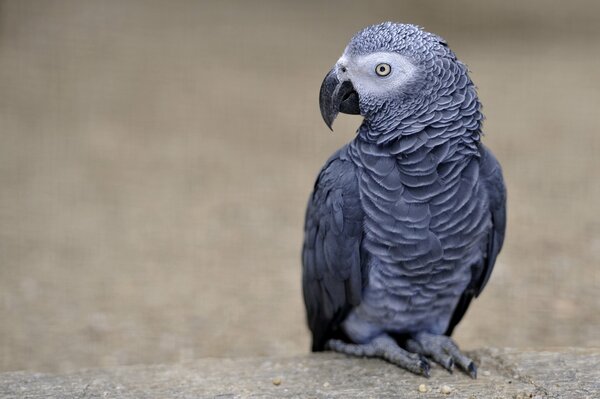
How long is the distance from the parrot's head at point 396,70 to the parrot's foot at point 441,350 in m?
0.68

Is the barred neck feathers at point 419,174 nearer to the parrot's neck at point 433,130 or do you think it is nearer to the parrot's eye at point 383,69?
the parrot's neck at point 433,130

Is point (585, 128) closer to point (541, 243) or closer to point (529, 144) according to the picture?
point (529, 144)

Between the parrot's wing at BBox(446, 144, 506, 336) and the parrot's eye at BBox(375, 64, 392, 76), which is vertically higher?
the parrot's eye at BBox(375, 64, 392, 76)

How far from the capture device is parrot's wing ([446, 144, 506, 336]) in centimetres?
195

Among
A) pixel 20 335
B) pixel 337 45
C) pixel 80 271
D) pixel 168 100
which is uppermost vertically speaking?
pixel 337 45

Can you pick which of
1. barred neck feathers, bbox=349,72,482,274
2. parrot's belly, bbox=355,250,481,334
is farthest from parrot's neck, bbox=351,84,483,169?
parrot's belly, bbox=355,250,481,334

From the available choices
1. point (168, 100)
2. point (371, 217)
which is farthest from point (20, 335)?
point (168, 100)

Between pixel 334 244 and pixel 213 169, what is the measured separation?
280 centimetres

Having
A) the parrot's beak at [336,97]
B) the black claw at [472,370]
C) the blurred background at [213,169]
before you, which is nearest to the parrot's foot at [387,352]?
the black claw at [472,370]

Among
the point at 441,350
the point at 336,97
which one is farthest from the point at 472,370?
the point at 336,97

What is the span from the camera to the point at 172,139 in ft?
16.5

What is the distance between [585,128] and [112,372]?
13.5 feet

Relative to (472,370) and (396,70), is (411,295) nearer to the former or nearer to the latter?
(472,370)

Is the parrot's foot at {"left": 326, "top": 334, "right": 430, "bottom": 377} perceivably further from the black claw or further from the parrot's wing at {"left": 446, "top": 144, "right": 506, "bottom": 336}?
the parrot's wing at {"left": 446, "top": 144, "right": 506, "bottom": 336}
